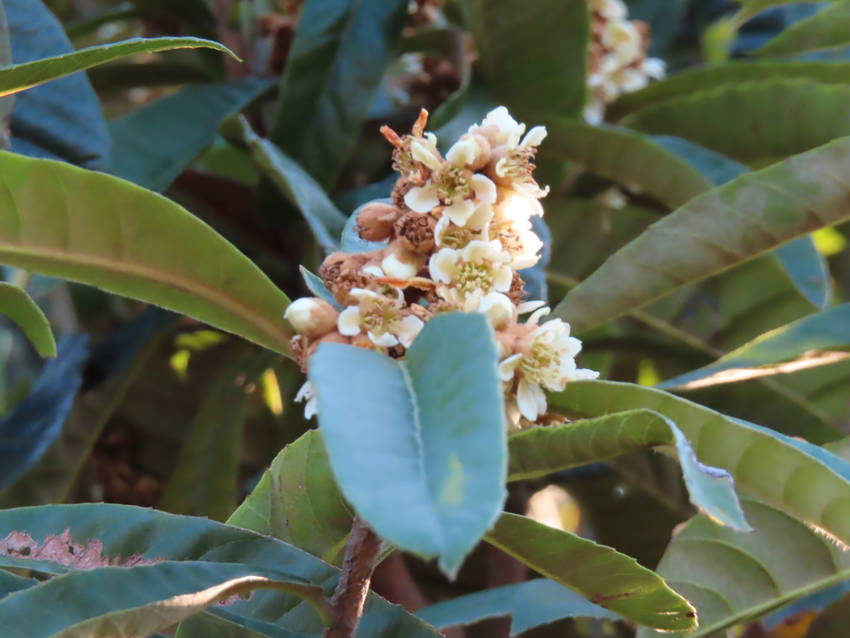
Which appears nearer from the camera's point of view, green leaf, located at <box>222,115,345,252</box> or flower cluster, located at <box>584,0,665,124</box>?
green leaf, located at <box>222,115,345,252</box>

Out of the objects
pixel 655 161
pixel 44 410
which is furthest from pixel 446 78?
pixel 44 410

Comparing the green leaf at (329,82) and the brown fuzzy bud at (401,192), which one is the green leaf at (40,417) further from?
the brown fuzzy bud at (401,192)

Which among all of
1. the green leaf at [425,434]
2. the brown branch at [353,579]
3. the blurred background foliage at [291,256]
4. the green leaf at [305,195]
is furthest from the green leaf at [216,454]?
the green leaf at [425,434]

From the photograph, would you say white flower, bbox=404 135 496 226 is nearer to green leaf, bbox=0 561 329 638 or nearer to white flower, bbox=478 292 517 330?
white flower, bbox=478 292 517 330

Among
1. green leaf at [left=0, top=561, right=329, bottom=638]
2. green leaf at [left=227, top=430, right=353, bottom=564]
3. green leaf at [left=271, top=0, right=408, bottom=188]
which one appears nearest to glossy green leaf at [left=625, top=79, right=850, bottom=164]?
green leaf at [left=271, top=0, right=408, bottom=188]

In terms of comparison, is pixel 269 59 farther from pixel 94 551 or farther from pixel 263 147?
pixel 94 551
